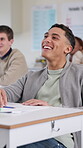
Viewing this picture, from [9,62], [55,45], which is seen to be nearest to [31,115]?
[55,45]

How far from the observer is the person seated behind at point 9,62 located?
3769 mm

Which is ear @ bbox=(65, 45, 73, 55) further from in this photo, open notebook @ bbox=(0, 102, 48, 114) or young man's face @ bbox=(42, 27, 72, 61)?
open notebook @ bbox=(0, 102, 48, 114)

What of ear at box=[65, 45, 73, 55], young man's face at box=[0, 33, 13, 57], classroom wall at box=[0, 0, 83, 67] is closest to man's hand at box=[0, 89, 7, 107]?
ear at box=[65, 45, 73, 55]

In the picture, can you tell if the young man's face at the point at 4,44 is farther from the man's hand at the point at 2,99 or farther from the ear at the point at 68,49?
the man's hand at the point at 2,99

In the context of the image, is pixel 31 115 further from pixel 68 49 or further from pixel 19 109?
pixel 68 49

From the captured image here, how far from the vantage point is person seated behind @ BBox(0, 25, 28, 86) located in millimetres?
3769

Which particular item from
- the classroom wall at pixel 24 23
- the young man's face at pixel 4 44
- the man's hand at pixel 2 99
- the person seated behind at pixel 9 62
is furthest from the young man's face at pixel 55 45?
the classroom wall at pixel 24 23

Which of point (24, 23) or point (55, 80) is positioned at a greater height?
point (24, 23)

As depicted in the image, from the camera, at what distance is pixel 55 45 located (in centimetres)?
247

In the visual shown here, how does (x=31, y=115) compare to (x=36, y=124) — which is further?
(x=31, y=115)

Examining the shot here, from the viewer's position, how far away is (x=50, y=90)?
2395 mm

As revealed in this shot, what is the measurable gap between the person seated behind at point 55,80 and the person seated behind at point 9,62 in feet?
4.07

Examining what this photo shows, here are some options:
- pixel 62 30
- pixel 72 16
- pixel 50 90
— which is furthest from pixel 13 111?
pixel 72 16

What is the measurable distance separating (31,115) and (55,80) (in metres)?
0.70
